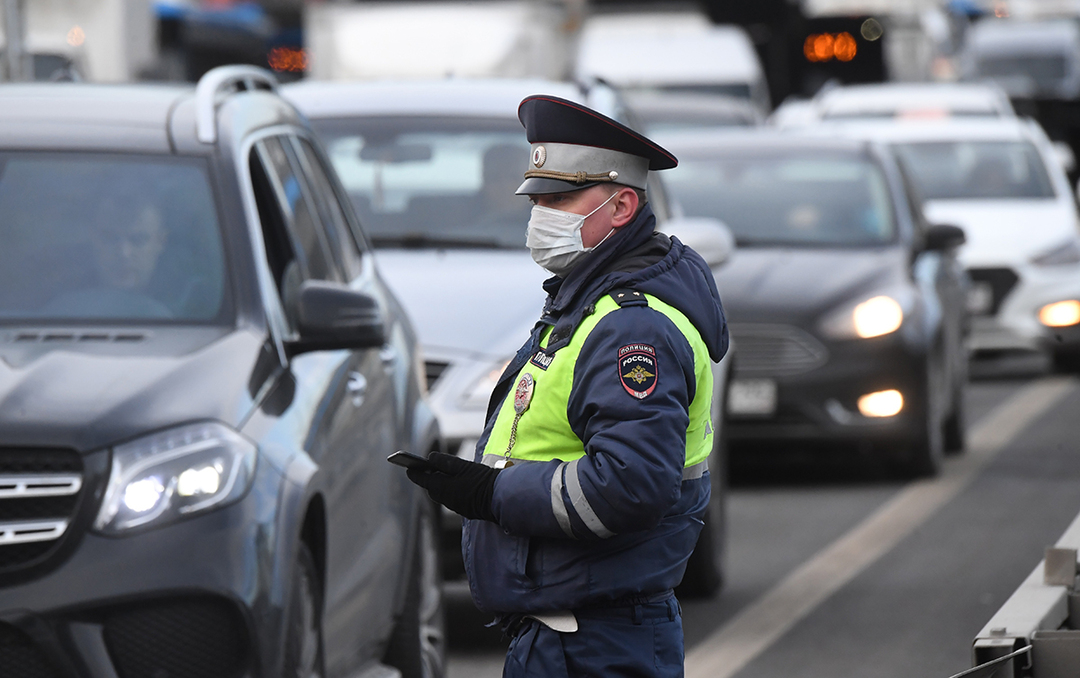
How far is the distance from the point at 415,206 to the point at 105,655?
471 cm

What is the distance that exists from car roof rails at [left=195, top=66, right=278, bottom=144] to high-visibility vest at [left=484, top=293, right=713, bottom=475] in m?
2.42

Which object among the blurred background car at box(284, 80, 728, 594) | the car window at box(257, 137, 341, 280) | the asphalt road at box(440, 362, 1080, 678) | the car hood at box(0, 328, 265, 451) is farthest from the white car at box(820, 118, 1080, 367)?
the car hood at box(0, 328, 265, 451)

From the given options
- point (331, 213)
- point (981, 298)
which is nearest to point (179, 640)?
point (331, 213)

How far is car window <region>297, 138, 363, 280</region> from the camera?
6.63m

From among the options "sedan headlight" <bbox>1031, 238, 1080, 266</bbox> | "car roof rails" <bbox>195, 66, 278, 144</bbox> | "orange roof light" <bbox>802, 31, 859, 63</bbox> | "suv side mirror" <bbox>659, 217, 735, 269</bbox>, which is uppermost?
"orange roof light" <bbox>802, 31, 859, 63</bbox>

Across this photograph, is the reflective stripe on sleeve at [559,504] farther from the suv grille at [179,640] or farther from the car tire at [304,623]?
the car tire at [304,623]

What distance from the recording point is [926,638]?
296 inches

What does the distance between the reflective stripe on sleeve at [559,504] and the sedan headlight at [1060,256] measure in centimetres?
1255

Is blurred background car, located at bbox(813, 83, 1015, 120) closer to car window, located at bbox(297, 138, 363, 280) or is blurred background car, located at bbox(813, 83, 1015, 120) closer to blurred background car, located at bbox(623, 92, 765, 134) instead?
blurred background car, located at bbox(623, 92, 765, 134)

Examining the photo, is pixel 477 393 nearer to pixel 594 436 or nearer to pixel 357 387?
pixel 357 387

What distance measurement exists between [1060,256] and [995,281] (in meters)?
0.50

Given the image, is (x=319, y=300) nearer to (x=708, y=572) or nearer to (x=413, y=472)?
(x=413, y=472)

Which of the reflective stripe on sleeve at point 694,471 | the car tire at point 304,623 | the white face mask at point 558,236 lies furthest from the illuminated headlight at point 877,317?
the white face mask at point 558,236

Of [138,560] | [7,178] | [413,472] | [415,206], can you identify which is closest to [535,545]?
[413,472]
